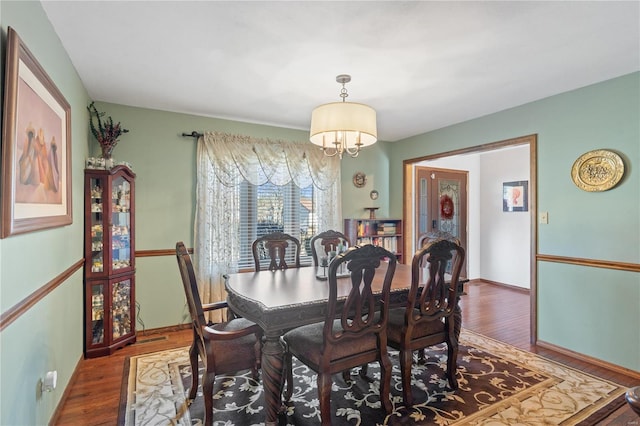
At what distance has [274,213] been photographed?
441 centimetres

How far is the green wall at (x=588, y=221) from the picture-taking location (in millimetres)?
2744

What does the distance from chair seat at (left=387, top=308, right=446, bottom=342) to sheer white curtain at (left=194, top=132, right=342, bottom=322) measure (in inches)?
89.6

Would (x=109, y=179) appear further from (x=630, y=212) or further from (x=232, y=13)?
(x=630, y=212)

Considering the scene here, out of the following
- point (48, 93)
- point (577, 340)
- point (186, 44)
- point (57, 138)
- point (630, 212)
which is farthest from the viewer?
point (577, 340)

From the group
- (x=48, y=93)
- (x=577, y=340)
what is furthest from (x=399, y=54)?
(x=577, y=340)

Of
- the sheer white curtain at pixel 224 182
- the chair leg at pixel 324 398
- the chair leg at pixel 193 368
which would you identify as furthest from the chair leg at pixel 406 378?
the sheer white curtain at pixel 224 182

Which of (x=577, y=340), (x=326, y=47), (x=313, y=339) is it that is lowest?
(x=577, y=340)

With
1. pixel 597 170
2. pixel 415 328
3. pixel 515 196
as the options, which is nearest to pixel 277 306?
pixel 415 328

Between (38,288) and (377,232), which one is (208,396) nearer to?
(38,288)

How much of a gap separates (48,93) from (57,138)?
0.98 feet

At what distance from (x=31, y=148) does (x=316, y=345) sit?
185 cm

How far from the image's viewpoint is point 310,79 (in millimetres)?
→ 2883

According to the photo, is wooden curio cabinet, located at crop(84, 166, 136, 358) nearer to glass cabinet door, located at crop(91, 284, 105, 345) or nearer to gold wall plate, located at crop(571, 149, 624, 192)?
glass cabinet door, located at crop(91, 284, 105, 345)

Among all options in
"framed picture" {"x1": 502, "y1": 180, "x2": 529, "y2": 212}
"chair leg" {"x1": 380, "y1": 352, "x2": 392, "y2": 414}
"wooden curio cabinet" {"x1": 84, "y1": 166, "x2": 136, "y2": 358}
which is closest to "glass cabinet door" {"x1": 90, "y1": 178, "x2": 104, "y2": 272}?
"wooden curio cabinet" {"x1": 84, "y1": 166, "x2": 136, "y2": 358}
